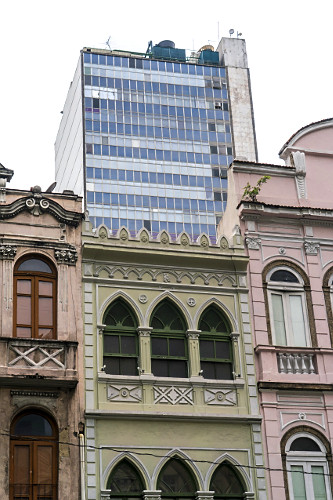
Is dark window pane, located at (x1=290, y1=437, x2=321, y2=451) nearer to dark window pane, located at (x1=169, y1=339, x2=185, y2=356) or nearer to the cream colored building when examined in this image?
the cream colored building

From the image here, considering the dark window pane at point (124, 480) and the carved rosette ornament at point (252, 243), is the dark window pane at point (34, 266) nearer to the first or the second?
the dark window pane at point (124, 480)

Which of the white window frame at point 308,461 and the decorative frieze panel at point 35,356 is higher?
the decorative frieze panel at point 35,356

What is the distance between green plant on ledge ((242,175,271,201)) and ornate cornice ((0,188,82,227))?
528cm

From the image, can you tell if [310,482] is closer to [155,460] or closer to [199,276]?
[155,460]

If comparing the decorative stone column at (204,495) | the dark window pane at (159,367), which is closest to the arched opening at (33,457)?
the dark window pane at (159,367)

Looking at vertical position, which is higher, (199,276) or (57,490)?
(199,276)

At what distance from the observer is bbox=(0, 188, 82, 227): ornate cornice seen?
83.1 feet

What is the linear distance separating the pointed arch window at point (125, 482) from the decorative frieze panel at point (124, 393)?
158cm

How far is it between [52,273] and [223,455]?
6.57 meters

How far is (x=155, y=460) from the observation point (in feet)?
77.8

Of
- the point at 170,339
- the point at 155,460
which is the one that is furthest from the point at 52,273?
the point at 155,460

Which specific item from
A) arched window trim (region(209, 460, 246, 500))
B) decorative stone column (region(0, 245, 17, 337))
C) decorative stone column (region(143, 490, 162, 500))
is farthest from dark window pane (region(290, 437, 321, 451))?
decorative stone column (region(0, 245, 17, 337))

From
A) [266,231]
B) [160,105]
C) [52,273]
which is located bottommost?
[52,273]

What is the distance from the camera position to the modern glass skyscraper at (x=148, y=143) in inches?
3964
